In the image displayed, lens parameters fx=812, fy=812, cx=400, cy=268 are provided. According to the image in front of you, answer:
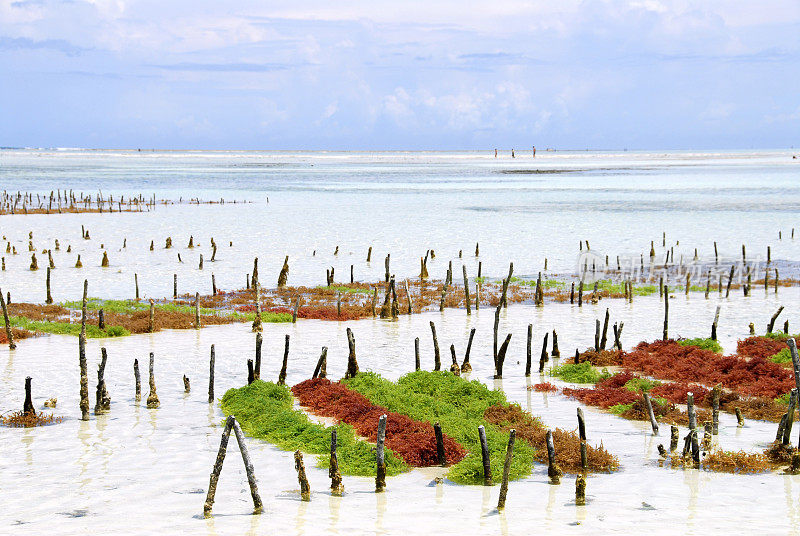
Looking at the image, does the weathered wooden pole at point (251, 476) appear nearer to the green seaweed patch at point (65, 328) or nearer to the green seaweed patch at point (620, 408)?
the green seaweed patch at point (620, 408)

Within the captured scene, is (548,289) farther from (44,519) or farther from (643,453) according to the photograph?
(44,519)

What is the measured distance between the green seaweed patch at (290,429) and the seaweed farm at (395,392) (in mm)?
52

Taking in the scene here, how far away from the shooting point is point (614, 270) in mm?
36875

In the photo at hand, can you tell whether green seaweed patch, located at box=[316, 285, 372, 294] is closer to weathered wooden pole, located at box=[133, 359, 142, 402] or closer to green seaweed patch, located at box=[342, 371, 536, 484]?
green seaweed patch, located at box=[342, 371, 536, 484]

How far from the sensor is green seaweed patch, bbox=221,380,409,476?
13391 millimetres

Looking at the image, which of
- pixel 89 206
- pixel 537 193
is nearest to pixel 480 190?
pixel 537 193

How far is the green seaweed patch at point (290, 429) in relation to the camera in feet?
43.9

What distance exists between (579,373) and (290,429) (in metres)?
7.66

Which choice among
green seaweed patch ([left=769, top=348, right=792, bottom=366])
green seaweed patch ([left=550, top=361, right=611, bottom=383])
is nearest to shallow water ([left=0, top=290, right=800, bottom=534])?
green seaweed patch ([left=550, top=361, right=611, bottom=383])

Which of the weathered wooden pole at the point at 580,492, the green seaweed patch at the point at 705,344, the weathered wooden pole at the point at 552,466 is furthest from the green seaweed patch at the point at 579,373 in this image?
the weathered wooden pole at the point at 580,492

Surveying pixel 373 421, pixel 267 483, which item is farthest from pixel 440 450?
pixel 267 483

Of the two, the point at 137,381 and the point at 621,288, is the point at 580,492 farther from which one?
the point at 621,288

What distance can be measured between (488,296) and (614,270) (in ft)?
28.5

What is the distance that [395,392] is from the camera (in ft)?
55.7
